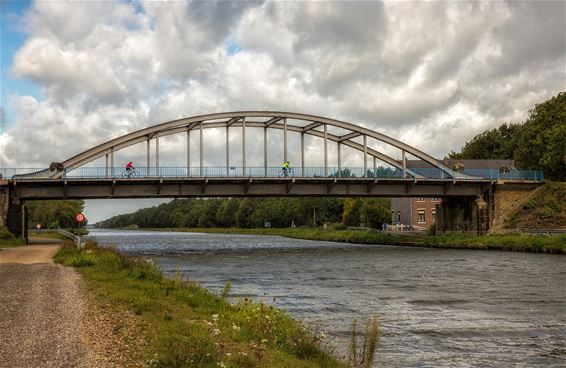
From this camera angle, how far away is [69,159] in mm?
51281

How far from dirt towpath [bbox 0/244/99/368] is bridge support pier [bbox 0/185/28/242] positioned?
92.3 feet

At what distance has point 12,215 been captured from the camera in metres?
47.5

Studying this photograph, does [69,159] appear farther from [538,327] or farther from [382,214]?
[382,214]

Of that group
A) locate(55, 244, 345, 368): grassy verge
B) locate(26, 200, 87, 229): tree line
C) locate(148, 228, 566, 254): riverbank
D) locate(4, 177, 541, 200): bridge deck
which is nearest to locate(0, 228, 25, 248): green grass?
locate(4, 177, 541, 200): bridge deck

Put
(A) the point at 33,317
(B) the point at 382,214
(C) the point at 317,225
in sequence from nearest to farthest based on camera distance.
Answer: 1. (A) the point at 33,317
2. (B) the point at 382,214
3. (C) the point at 317,225

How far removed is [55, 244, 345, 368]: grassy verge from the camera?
29.5 ft

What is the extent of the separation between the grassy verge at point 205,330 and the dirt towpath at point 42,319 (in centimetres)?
97

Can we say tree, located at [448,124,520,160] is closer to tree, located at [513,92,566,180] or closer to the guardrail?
tree, located at [513,92,566,180]

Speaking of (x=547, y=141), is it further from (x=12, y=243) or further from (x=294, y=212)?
(x=294, y=212)

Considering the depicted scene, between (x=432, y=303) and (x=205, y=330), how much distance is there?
11.0 m

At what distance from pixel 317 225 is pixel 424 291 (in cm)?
9462

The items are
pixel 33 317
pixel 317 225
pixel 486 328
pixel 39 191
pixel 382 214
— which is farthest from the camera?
pixel 317 225

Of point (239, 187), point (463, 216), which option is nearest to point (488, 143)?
point (463, 216)

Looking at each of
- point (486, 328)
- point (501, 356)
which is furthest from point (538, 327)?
point (501, 356)
